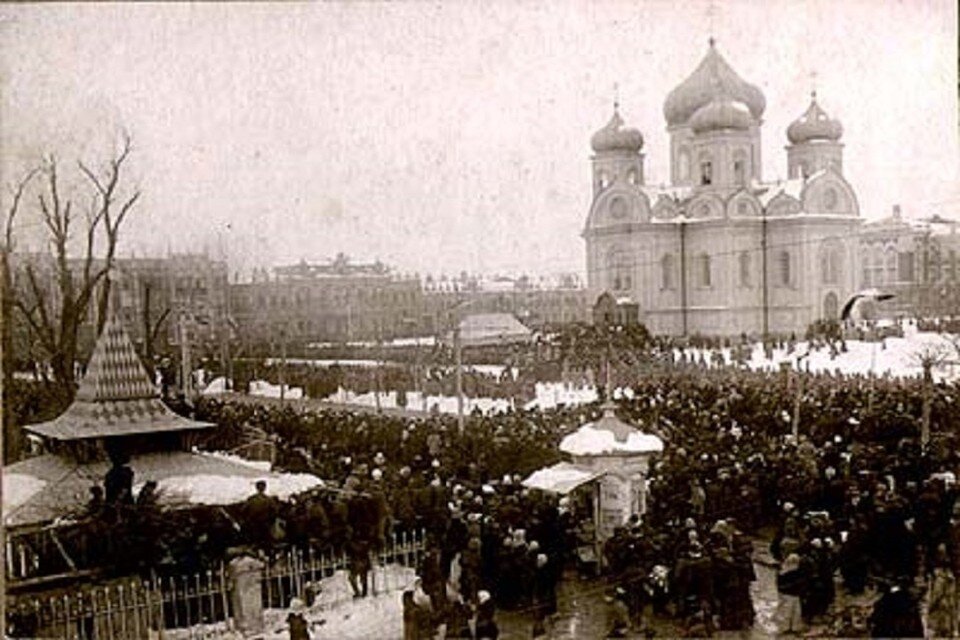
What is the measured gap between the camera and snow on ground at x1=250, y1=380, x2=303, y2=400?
782cm

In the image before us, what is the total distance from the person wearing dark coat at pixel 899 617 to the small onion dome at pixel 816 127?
3701 millimetres

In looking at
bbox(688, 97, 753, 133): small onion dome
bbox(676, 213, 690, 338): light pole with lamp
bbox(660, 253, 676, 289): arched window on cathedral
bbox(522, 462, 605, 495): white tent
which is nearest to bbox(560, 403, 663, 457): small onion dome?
bbox(522, 462, 605, 495): white tent

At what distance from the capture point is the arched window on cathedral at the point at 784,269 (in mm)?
21406

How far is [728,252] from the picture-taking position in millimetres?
20547

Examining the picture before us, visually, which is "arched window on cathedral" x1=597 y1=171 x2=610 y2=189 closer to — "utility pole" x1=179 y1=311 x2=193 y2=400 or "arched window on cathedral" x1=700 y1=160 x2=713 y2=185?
"arched window on cathedral" x1=700 y1=160 x2=713 y2=185

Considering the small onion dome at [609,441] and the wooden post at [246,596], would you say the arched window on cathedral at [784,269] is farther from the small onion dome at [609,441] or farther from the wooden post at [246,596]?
the wooden post at [246,596]

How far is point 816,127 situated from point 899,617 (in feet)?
25.9

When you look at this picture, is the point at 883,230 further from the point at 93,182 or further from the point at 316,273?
the point at 93,182

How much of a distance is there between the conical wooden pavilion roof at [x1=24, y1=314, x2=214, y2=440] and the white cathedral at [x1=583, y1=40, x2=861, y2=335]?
38.0ft

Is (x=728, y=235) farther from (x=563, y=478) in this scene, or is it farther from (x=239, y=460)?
(x=239, y=460)

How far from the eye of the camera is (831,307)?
21109mm

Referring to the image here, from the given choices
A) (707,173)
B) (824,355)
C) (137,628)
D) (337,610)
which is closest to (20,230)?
(137,628)

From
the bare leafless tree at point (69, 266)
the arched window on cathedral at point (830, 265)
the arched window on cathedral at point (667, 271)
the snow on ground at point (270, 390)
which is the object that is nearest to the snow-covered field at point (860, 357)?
the arched window on cathedral at point (667, 271)

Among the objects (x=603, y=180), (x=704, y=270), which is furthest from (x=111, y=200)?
(x=704, y=270)
